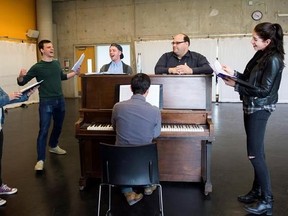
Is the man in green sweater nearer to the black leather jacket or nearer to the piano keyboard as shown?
the piano keyboard

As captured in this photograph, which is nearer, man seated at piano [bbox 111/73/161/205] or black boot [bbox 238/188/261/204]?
man seated at piano [bbox 111/73/161/205]

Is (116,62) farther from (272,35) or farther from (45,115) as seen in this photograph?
(272,35)

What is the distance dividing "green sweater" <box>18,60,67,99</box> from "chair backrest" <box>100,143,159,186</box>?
6.29 ft

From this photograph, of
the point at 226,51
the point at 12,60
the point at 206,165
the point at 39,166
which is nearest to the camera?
the point at 206,165

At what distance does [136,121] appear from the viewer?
2.25 metres

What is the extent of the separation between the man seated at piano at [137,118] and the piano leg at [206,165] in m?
0.72

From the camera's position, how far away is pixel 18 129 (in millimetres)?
6062

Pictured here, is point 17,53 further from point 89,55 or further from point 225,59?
point 225,59

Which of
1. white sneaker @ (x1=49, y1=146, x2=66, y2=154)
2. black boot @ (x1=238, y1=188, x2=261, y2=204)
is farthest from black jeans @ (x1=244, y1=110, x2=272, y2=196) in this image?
white sneaker @ (x1=49, y1=146, x2=66, y2=154)

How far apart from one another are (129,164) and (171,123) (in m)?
0.99

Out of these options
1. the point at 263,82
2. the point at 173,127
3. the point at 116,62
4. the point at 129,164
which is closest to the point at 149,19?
the point at 116,62

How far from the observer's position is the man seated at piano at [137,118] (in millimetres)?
2252

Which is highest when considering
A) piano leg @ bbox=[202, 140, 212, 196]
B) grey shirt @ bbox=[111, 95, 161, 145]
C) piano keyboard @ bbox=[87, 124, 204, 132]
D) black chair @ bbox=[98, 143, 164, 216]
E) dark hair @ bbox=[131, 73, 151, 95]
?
dark hair @ bbox=[131, 73, 151, 95]

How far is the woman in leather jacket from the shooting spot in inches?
89.3
